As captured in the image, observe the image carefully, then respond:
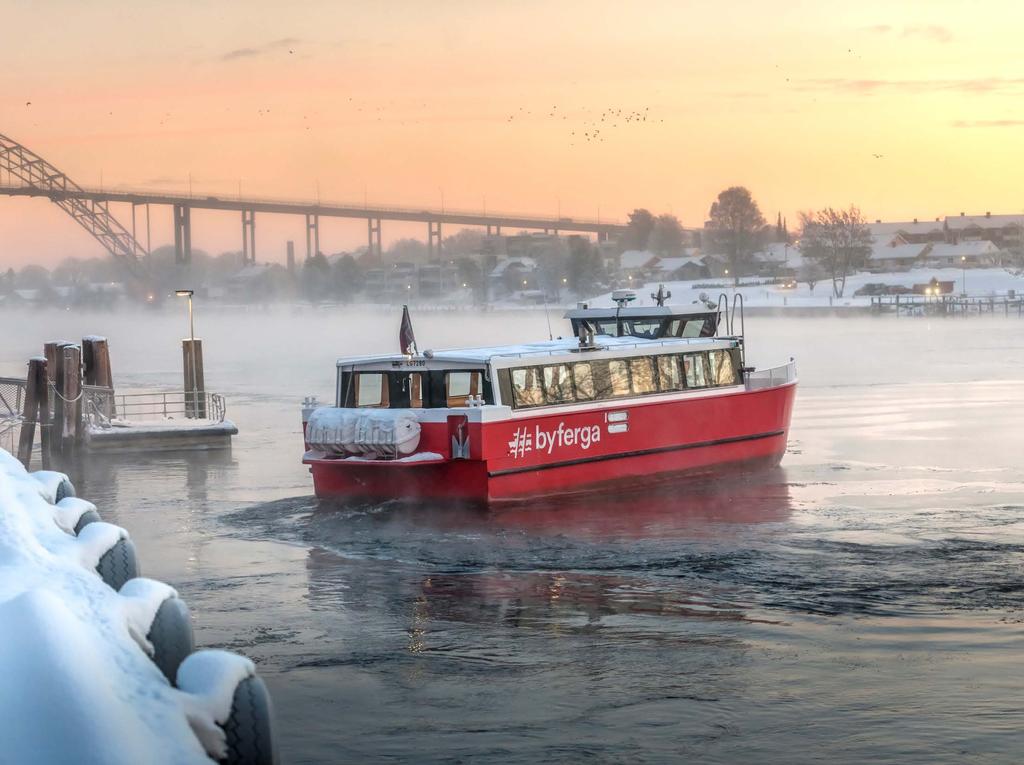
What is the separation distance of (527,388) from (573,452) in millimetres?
1509

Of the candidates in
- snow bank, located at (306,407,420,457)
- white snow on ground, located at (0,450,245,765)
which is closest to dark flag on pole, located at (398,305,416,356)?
snow bank, located at (306,407,420,457)

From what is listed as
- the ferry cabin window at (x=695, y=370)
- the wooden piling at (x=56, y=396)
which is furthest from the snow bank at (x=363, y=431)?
the wooden piling at (x=56, y=396)

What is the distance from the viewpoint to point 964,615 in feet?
47.1

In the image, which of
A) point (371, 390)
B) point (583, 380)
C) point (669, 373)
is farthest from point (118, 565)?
point (669, 373)

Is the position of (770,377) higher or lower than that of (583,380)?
lower

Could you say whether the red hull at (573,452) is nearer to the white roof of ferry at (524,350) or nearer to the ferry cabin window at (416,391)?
→ the ferry cabin window at (416,391)

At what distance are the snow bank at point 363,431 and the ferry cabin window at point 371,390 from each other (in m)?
0.66

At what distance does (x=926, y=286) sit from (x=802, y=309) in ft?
83.6

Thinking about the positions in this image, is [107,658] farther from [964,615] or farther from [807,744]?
[964,615]

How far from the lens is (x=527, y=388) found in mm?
21562

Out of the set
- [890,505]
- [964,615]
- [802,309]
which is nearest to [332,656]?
[964,615]

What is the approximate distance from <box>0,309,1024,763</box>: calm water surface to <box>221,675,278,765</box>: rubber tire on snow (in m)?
4.15

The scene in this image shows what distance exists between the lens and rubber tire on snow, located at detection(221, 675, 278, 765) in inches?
229

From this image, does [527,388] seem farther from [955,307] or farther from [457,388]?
[955,307]
